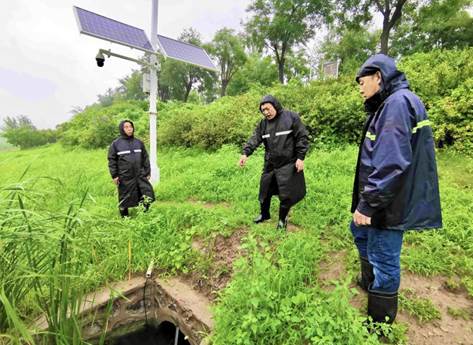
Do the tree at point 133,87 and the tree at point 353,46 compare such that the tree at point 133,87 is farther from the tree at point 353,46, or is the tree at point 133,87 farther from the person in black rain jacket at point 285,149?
the person in black rain jacket at point 285,149

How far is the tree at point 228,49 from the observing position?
30.3 metres

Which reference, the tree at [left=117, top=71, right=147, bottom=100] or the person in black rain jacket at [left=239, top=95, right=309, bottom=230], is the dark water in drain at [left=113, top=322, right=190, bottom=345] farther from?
the tree at [left=117, top=71, right=147, bottom=100]

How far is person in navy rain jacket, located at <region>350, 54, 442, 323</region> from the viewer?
1.68 m

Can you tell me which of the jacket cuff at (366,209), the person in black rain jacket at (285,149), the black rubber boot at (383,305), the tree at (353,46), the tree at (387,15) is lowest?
the black rubber boot at (383,305)

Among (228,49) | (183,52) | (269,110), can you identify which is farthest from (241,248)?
(228,49)

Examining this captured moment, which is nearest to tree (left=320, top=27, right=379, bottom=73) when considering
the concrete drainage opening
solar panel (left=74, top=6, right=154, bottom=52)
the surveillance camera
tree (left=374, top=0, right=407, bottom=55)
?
tree (left=374, top=0, right=407, bottom=55)

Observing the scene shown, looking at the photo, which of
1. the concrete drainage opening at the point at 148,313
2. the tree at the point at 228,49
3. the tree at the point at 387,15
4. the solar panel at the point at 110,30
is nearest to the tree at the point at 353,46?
the tree at the point at 387,15

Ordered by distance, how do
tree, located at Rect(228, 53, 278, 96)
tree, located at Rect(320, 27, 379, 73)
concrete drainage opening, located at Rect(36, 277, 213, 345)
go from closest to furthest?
concrete drainage opening, located at Rect(36, 277, 213, 345)
tree, located at Rect(320, 27, 379, 73)
tree, located at Rect(228, 53, 278, 96)

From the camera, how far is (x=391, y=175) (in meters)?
1.66

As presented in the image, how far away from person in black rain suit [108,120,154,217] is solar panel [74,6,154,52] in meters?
1.57

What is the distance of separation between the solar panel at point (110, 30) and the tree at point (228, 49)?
27.0m

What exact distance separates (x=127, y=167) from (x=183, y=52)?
10.3 feet

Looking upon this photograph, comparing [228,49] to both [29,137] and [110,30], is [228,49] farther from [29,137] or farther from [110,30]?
[110,30]

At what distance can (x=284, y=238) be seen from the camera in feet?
10.7
